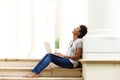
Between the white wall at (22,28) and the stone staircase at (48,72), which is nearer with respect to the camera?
the stone staircase at (48,72)

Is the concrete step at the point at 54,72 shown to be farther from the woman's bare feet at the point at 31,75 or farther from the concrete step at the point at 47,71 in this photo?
the woman's bare feet at the point at 31,75

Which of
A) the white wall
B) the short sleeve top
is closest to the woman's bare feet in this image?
the short sleeve top

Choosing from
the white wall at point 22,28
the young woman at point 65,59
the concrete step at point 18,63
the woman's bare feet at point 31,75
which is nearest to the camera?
the woman's bare feet at point 31,75

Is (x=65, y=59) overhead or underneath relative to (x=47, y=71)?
overhead

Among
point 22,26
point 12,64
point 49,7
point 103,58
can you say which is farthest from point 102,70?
point 49,7

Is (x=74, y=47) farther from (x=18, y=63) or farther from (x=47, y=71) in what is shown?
(x=18, y=63)

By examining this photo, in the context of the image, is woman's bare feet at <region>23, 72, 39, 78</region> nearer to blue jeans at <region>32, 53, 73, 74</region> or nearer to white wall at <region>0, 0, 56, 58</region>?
blue jeans at <region>32, 53, 73, 74</region>

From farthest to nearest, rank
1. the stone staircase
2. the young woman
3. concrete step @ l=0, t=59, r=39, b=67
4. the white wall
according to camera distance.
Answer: the white wall, concrete step @ l=0, t=59, r=39, b=67, the stone staircase, the young woman

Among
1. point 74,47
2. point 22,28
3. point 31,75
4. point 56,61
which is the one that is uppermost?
point 22,28

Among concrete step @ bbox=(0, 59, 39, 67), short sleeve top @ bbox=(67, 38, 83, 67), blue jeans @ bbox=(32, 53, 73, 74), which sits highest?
short sleeve top @ bbox=(67, 38, 83, 67)

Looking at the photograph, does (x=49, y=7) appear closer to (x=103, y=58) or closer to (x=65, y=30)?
(x=65, y=30)

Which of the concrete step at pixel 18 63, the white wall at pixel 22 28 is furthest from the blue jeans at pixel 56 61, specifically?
the white wall at pixel 22 28

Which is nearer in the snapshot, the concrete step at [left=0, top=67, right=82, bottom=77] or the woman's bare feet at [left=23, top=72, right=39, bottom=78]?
the woman's bare feet at [left=23, top=72, right=39, bottom=78]

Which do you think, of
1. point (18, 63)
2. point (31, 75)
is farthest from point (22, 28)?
point (31, 75)
